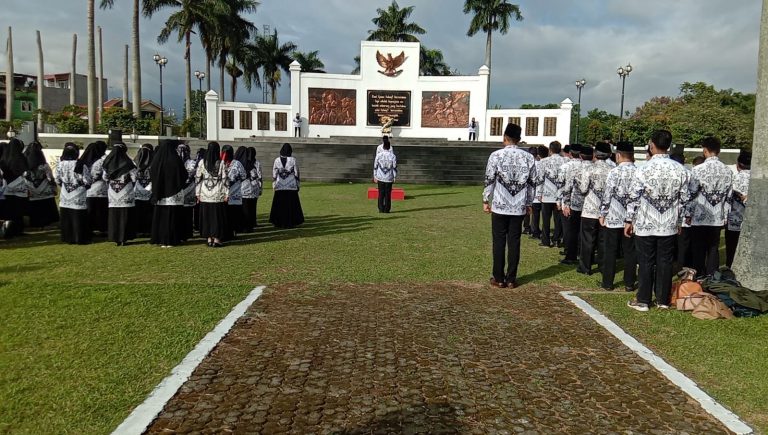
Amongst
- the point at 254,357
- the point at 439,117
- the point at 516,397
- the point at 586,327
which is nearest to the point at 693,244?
the point at 586,327

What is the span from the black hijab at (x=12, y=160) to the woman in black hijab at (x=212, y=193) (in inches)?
162

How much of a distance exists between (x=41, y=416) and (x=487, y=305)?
14.3ft

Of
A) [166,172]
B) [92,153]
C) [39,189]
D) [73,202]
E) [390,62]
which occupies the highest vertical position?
[390,62]

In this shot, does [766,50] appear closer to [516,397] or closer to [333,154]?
[516,397]

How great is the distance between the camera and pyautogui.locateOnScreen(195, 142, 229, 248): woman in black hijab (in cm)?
939

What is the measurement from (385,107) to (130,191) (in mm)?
25719

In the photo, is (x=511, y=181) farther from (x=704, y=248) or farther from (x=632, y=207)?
(x=704, y=248)

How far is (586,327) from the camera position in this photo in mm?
5473

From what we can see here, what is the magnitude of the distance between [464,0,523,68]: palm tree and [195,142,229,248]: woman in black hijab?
39429 mm

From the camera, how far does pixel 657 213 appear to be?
6.00 m

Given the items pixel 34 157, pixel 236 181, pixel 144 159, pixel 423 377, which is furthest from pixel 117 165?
pixel 423 377

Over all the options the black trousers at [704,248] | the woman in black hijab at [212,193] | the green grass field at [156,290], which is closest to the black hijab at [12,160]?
the green grass field at [156,290]

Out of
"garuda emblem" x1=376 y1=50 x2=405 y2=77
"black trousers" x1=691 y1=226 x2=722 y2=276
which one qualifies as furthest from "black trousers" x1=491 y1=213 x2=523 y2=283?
"garuda emblem" x1=376 y1=50 x2=405 y2=77

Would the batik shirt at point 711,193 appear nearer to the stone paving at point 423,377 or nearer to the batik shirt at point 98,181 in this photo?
the stone paving at point 423,377
